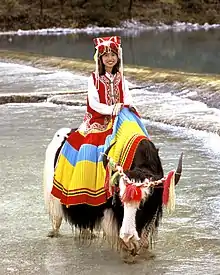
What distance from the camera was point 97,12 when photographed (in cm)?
4416

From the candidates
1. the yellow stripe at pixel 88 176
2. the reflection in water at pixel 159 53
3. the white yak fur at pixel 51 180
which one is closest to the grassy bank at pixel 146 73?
the reflection in water at pixel 159 53

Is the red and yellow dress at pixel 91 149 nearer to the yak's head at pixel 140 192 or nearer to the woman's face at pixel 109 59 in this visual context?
the woman's face at pixel 109 59

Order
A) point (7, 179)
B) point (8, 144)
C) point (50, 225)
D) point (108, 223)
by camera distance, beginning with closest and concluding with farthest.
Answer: point (108, 223) < point (50, 225) < point (7, 179) < point (8, 144)

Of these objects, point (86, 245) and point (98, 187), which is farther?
point (86, 245)

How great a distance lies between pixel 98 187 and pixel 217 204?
62.4 inches

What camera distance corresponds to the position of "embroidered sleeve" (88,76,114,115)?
13.8 ft

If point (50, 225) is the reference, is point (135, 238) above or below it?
above

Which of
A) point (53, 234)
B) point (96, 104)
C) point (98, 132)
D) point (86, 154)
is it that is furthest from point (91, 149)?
point (53, 234)

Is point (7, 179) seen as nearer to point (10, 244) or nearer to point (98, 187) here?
point (10, 244)

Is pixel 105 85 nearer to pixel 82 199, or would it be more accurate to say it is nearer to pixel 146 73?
pixel 82 199

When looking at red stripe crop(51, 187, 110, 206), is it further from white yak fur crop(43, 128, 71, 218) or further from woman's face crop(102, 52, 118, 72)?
woman's face crop(102, 52, 118, 72)

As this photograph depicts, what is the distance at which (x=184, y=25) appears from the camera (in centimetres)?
4569

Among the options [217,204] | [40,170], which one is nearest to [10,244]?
[217,204]

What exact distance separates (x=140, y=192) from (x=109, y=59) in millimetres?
1027
